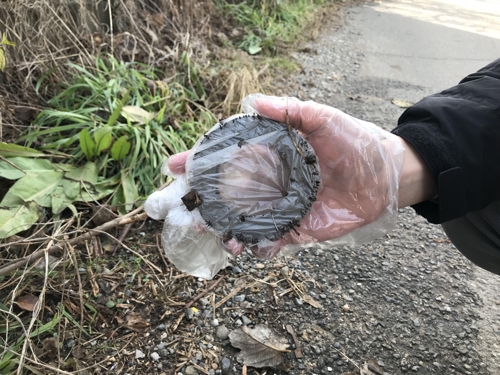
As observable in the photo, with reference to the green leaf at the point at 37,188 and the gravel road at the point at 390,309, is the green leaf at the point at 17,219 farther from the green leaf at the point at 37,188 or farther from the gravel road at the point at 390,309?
the gravel road at the point at 390,309

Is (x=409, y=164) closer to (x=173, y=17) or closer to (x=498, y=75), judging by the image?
(x=498, y=75)

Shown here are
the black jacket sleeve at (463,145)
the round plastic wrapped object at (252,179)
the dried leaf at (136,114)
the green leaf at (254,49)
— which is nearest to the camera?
the black jacket sleeve at (463,145)

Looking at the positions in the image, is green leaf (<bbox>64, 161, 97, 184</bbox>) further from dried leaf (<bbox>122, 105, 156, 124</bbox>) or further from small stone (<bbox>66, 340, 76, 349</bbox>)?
small stone (<bbox>66, 340, 76, 349</bbox>)

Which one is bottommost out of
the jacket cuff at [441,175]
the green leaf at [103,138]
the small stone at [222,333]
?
the small stone at [222,333]

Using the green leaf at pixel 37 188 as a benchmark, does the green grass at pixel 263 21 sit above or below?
above

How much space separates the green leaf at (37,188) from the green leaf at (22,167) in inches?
1.3

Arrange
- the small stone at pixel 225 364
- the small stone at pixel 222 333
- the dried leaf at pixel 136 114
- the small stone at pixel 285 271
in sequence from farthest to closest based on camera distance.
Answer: the dried leaf at pixel 136 114 < the small stone at pixel 285 271 < the small stone at pixel 222 333 < the small stone at pixel 225 364

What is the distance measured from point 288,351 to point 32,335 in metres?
0.91

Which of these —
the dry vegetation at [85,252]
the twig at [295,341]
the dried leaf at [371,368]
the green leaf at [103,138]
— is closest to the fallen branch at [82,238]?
the dry vegetation at [85,252]

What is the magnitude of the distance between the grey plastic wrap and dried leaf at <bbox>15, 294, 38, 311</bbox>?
587 mm

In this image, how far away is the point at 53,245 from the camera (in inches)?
64.1

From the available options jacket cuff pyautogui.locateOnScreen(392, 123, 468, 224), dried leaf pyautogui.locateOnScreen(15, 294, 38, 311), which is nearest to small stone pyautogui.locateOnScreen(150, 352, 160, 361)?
dried leaf pyautogui.locateOnScreen(15, 294, 38, 311)

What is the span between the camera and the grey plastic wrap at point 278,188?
4.27 ft

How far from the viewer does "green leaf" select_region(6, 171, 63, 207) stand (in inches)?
71.1
